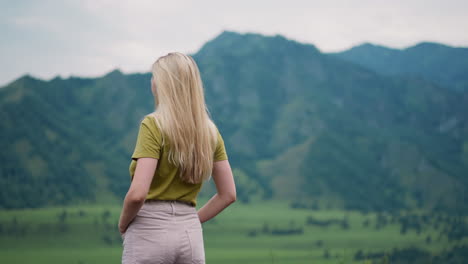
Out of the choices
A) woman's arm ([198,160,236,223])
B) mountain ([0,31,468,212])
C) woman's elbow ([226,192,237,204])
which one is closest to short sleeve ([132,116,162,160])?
woman's arm ([198,160,236,223])

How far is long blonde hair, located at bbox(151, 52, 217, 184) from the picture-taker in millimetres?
3604

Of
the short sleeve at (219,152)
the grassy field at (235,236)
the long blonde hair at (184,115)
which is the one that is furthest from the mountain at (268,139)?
the long blonde hair at (184,115)

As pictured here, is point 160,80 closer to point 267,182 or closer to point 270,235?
point 270,235

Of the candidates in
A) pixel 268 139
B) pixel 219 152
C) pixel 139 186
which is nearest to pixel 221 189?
pixel 219 152

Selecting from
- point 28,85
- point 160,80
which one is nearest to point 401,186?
point 28,85

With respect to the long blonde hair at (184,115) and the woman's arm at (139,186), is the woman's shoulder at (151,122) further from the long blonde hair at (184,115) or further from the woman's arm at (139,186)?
the woman's arm at (139,186)

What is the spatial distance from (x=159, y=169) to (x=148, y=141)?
0.22 metres

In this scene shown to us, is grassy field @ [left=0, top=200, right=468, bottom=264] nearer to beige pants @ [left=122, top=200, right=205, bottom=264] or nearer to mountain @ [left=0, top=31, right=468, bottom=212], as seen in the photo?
mountain @ [left=0, top=31, right=468, bottom=212]

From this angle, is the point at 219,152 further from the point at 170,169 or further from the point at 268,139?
the point at 268,139

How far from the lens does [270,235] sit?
119 metres

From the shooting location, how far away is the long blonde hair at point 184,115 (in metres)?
3.60

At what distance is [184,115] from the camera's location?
3.64m

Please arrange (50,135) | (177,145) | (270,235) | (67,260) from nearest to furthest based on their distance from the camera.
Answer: (177,145) < (67,260) < (270,235) < (50,135)

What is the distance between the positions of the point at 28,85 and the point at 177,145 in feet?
523
